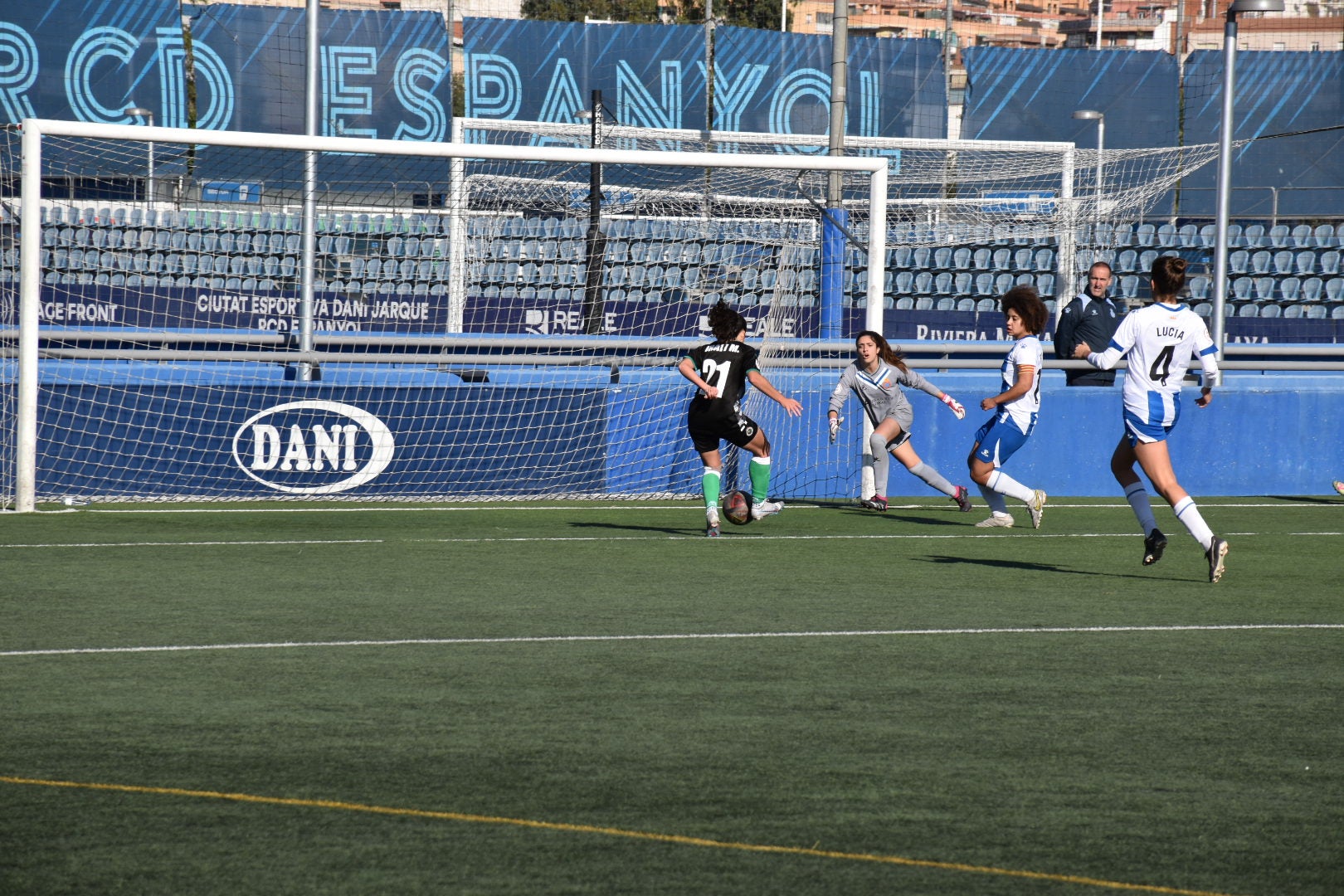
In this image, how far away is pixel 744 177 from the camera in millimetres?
20156

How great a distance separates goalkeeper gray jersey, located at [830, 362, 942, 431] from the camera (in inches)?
487

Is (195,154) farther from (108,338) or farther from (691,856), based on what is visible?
(691,856)

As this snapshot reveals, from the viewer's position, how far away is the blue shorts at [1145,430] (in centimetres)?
885

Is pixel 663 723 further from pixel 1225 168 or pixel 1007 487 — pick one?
pixel 1225 168

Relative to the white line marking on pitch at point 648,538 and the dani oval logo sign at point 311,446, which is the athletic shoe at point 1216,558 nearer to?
the white line marking on pitch at point 648,538

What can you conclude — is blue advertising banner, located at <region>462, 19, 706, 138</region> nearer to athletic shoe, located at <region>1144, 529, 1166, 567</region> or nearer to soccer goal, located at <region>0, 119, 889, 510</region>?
soccer goal, located at <region>0, 119, 889, 510</region>

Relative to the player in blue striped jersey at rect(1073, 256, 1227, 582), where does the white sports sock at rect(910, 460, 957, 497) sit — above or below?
below

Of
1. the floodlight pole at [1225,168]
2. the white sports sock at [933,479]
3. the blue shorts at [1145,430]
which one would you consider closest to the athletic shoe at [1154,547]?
the blue shorts at [1145,430]

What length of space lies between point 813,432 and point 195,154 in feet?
22.3

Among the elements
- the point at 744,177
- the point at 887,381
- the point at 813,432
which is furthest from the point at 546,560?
the point at 744,177

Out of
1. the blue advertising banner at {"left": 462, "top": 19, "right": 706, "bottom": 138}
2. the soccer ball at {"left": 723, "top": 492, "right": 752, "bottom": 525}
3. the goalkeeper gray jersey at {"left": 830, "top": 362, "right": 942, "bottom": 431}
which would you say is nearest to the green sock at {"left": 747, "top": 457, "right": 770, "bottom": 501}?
the soccer ball at {"left": 723, "top": 492, "right": 752, "bottom": 525}

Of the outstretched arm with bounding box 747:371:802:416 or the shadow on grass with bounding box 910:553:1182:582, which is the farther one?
the outstretched arm with bounding box 747:371:802:416

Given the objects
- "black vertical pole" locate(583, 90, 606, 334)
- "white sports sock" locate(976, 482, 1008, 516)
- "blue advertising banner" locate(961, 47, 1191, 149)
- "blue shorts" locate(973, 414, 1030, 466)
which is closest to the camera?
"blue shorts" locate(973, 414, 1030, 466)

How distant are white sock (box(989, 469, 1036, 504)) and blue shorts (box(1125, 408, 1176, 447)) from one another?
2.34 metres
